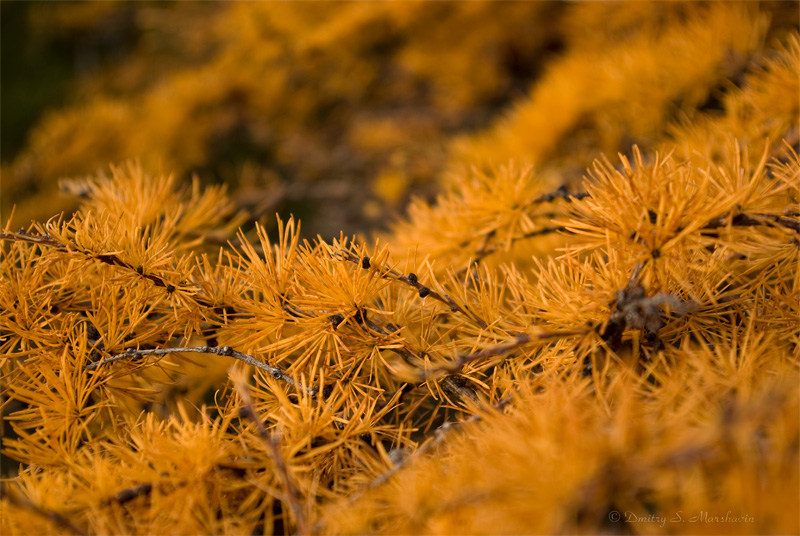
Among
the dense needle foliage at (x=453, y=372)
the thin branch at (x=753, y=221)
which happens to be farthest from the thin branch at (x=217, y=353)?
the thin branch at (x=753, y=221)

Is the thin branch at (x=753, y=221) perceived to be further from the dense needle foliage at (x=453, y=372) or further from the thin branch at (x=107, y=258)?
the thin branch at (x=107, y=258)

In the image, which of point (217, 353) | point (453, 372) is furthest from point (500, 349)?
point (217, 353)

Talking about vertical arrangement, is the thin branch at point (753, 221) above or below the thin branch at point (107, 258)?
below

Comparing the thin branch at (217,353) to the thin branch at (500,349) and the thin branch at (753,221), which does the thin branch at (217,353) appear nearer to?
the thin branch at (500,349)

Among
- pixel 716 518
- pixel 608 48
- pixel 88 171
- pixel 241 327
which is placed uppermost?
pixel 88 171

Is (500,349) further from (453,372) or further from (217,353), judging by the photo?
(217,353)

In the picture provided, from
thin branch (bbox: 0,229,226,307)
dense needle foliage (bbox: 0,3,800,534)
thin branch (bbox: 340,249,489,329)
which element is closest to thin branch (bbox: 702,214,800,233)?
dense needle foliage (bbox: 0,3,800,534)

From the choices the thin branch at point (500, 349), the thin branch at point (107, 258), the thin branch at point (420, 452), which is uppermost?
the thin branch at point (107, 258)

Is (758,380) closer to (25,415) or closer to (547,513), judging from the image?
(547,513)

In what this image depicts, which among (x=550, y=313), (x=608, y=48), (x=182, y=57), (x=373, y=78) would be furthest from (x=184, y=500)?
(x=182, y=57)
